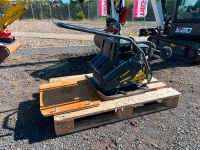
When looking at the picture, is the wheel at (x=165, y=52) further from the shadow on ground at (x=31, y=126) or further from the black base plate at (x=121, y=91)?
the shadow on ground at (x=31, y=126)

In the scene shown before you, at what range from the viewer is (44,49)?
9.01m

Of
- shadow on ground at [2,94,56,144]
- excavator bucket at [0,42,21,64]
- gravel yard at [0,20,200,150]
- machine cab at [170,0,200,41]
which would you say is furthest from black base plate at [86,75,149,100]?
machine cab at [170,0,200,41]

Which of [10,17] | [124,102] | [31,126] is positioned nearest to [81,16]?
[10,17]

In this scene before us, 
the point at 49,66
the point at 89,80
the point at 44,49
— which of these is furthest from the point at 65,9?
the point at 89,80

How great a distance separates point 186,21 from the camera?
7516 millimetres

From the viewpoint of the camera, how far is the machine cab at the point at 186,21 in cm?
717

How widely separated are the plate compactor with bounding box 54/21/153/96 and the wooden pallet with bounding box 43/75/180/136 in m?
0.23

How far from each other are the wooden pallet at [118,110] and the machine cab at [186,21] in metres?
3.34

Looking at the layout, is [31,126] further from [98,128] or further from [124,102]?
[124,102]

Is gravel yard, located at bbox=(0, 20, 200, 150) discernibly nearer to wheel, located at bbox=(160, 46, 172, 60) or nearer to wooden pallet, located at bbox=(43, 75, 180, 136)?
wooden pallet, located at bbox=(43, 75, 180, 136)

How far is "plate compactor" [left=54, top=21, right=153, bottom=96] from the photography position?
400 centimetres

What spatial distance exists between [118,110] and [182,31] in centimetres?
461

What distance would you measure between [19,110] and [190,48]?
15.7 ft

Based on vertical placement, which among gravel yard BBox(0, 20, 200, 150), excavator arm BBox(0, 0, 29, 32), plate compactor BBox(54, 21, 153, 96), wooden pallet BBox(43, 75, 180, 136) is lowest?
gravel yard BBox(0, 20, 200, 150)
